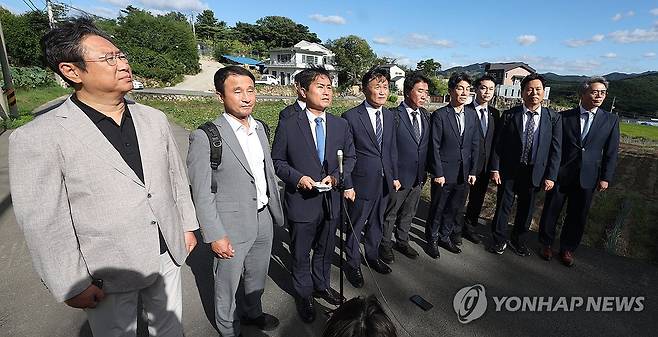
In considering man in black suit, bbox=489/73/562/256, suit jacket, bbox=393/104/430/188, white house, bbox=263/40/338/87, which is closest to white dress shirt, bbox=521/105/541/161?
man in black suit, bbox=489/73/562/256

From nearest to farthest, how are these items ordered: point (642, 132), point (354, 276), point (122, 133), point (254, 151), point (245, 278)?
point (122, 133)
point (254, 151)
point (245, 278)
point (354, 276)
point (642, 132)

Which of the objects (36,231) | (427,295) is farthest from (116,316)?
(427,295)

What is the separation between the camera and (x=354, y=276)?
11.5ft

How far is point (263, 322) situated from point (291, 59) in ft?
165

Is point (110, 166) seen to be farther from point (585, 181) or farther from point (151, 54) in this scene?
point (151, 54)

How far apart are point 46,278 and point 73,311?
191 centimetres

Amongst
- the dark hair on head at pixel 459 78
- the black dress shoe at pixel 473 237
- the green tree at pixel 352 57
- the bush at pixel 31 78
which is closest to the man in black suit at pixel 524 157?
the black dress shoe at pixel 473 237

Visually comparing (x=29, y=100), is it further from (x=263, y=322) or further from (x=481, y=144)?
(x=481, y=144)

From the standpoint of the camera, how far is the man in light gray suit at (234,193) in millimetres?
2207

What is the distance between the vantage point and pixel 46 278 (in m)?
1.53

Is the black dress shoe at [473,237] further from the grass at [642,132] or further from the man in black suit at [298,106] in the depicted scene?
the grass at [642,132]

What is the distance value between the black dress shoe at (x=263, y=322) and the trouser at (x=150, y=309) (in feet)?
2.31

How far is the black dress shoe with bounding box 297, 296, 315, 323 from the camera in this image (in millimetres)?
2902

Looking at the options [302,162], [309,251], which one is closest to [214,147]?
[302,162]
